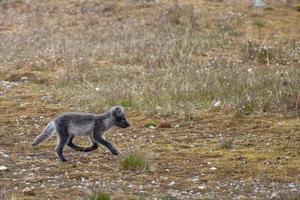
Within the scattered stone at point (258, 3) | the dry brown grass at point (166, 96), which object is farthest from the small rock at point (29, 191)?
the scattered stone at point (258, 3)

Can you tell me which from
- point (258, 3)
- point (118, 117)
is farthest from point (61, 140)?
point (258, 3)

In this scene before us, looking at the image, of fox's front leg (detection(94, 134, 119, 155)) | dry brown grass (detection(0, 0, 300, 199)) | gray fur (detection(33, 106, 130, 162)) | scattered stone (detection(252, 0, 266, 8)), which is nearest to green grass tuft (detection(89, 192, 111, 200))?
dry brown grass (detection(0, 0, 300, 199))

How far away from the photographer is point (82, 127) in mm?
12570

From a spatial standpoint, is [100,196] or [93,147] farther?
[93,147]

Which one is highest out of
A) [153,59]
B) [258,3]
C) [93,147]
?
[93,147]

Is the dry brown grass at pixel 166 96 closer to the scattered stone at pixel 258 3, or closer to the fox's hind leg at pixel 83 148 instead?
the fox's hind leg at pixel 83 148

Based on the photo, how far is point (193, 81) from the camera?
17.7 metres

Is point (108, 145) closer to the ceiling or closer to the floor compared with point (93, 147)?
closer to the ceiling

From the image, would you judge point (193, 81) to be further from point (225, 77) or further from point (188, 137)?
point (188, 137)

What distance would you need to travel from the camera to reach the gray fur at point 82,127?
12.3 m

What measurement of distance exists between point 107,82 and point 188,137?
605 centimetres

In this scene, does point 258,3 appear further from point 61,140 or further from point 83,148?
point 61,140

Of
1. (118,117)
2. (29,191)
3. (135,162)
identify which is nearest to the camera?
(29,191)

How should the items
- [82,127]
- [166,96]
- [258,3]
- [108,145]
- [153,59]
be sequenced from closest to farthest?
[108,145] < [82,127] < [166,96] < [153,59] < [258,3]
